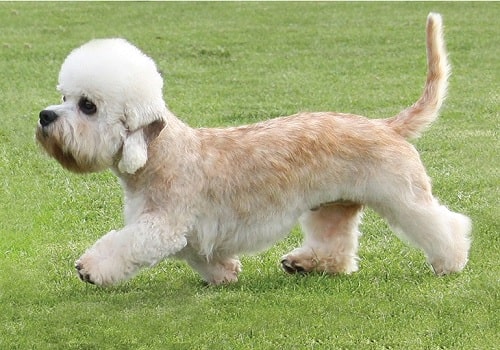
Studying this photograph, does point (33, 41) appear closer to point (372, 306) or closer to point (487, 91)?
point (487, 91)

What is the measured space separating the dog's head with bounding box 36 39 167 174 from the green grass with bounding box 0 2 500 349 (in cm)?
96

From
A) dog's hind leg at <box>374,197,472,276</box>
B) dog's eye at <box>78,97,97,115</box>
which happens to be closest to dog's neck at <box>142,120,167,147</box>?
dog's eye at <box>78,97,97,115</box>

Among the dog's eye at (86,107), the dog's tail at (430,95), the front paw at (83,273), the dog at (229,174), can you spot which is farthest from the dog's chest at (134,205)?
the dog's tail at (430,95)

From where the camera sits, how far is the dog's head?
629cm

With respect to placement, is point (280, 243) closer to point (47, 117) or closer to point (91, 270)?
point (91, 270)

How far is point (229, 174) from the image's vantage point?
22.3 feet

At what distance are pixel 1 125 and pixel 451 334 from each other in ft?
27.4

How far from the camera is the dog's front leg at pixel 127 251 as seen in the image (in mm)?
6285

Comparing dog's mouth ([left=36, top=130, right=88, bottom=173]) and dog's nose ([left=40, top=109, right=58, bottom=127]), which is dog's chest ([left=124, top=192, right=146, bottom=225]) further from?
dog's nose ([left=40, top=109, right=58, bottom=127])

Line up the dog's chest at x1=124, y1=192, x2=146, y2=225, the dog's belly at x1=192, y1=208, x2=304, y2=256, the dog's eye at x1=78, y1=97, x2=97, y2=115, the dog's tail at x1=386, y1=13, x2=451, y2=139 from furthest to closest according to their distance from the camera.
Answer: the dog's tail at x1=386, y1=13, x2=451, y2=139, the dog's belly at x1=192, y1=208, x2=304, y2=256, the dog's chest at x1=124, y1=192, x2=146, y2=225, the dog's eye at x1=78, y1=97, x2=97, y2=115

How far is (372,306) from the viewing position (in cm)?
646

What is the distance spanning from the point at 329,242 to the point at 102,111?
1.96 meters

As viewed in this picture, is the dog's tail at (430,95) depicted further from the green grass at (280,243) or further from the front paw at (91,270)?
the front paw at (91,270)

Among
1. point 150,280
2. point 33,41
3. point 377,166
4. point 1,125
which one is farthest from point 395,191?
point 33,41
